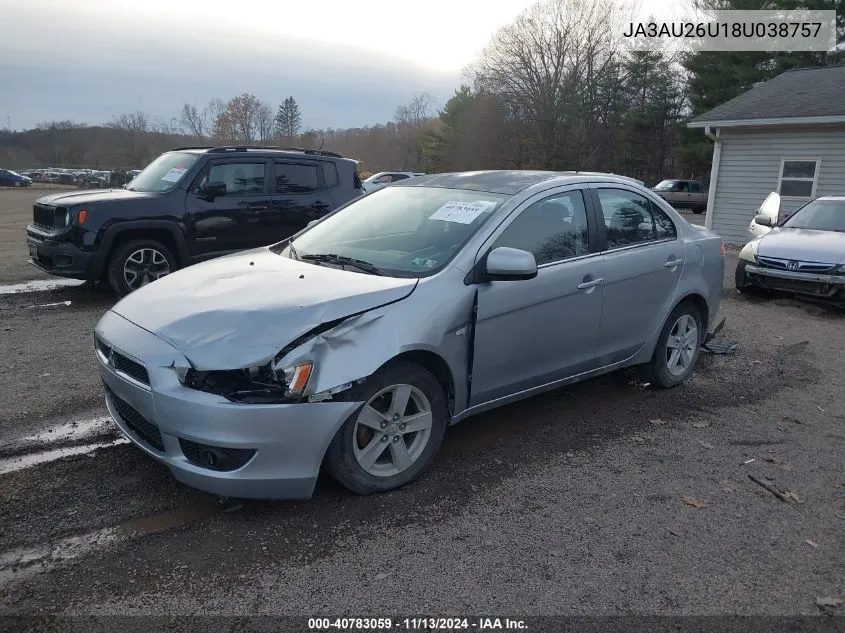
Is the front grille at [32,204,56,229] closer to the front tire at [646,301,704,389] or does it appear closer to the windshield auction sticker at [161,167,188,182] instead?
the windshield auction sticker at [161,167,188,182]

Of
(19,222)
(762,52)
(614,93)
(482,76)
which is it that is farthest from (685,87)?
(19,222)

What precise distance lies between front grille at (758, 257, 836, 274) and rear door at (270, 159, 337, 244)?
248 inches

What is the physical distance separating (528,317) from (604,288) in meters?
0.80

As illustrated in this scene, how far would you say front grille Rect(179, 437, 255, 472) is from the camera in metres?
2.92

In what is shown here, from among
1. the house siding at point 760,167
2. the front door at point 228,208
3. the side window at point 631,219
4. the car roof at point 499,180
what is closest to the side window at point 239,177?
the front door at point 228,208

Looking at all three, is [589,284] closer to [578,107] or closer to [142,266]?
[142,266]

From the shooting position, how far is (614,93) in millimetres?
46094

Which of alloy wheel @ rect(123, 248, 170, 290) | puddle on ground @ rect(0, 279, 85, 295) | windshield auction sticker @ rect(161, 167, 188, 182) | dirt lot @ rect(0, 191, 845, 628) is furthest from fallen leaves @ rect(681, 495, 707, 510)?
puddle on ground @ rect(0, 279, 85, 295)

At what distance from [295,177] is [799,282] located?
7.13 m

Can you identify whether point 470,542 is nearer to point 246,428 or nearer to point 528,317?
point 246,428

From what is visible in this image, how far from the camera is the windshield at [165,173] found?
8.16 metres

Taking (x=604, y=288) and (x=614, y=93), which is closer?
(x=604, y=288)

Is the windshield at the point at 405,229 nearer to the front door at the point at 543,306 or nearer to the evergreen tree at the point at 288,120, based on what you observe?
the front door at the point at 543,306

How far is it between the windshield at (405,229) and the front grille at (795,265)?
652 cm
